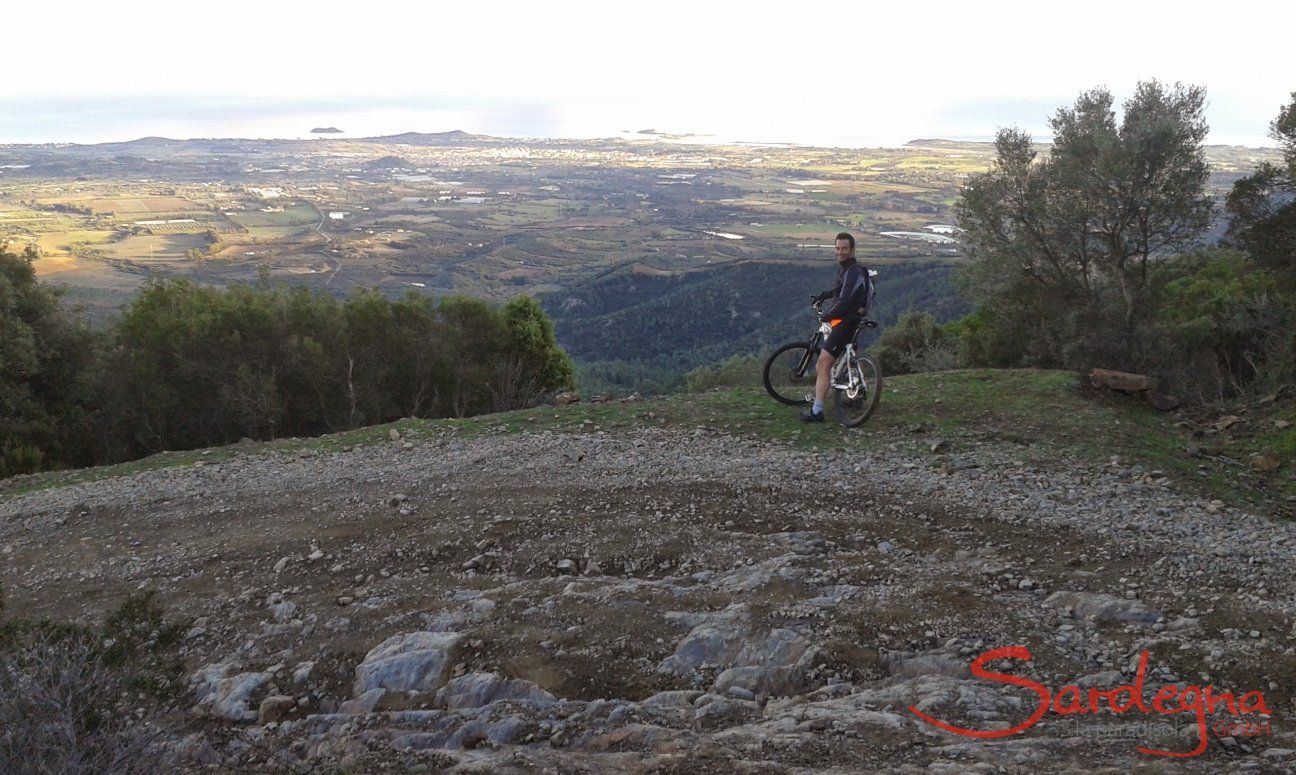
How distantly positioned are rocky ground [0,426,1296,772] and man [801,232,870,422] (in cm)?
137

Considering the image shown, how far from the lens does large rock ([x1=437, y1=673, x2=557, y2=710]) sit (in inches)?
188

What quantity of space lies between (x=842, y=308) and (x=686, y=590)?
16.6 ft

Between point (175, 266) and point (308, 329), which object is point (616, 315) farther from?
point (308, 329)

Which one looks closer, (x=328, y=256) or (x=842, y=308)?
(x=842, y=308)

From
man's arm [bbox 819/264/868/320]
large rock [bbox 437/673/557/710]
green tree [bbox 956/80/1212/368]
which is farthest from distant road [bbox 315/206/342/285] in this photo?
large rock [bbox 437/673/557/710]

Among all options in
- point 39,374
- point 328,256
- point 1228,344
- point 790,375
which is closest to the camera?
point 790,375

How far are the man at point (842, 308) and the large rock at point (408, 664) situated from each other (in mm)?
6264

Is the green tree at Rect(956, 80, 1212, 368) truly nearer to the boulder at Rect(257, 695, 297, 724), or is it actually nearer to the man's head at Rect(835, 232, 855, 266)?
the man's head at Rect(835, 232, 855, 266)

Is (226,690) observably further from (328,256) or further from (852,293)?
(328,256)

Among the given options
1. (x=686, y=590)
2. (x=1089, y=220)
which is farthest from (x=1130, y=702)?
(x=1089, y=220)

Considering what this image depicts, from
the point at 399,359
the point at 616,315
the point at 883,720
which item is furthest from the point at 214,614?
the point at 616,315

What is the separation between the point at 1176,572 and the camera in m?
5.86

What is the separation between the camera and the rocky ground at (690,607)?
4141mm

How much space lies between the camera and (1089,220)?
1545cm
